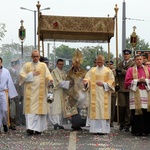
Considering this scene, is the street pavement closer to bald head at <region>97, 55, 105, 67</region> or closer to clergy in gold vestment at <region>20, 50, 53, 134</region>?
clergy in gold vestment at <region>20, 50, 53, 134</region>

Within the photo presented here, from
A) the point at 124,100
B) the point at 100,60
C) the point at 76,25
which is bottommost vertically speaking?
the point at 124,100

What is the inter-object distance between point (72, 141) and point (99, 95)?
7.25 ft

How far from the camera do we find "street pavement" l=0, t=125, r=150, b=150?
9875mm

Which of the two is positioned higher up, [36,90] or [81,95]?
[36,90]

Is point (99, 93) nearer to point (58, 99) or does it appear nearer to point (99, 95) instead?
point (99, 95)

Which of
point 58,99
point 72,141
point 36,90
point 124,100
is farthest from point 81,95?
point 72,141

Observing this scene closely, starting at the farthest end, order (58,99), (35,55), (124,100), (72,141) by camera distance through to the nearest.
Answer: (58,99)
(124,100)
(35,55)
(72,141)

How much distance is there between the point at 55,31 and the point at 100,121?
2951 mm

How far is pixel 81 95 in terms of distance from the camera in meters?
13.7

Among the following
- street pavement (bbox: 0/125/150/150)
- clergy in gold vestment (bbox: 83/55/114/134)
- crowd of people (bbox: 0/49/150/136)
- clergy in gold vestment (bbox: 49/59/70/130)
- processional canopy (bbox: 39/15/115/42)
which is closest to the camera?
street pavement (bbox: 0/125/150/150)

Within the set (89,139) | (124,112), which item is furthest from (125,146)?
(124,112)

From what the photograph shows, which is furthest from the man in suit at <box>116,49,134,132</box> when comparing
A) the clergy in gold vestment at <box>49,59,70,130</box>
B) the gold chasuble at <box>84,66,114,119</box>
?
the clergy in gold vestment at <box>49,59,70,130</box>

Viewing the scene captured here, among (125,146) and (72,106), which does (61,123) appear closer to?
(72,106)

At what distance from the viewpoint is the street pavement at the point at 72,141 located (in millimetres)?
9875
